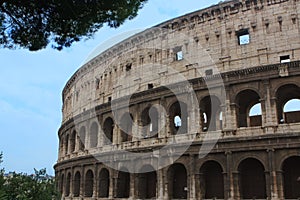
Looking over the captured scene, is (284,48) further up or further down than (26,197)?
further up

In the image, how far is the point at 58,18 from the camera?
9805 millimetres

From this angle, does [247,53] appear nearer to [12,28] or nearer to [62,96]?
[12,28]

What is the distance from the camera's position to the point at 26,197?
11.1 metres

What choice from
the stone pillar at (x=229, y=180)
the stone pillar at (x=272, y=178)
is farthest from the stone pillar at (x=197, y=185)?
the stone pillar at (x=272, y=178)

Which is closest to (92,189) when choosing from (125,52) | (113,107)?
(113,107)

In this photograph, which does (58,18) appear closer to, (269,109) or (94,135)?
(269,109)

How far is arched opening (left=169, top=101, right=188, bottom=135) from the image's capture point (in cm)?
2017

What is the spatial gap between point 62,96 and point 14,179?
25.8 metres

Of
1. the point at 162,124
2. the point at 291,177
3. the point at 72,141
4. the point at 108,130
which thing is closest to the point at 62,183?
the point at 72,141

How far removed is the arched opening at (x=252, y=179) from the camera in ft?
57.8

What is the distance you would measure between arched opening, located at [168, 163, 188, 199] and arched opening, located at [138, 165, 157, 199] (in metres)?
1.37

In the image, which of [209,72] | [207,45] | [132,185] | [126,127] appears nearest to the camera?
[209,72]

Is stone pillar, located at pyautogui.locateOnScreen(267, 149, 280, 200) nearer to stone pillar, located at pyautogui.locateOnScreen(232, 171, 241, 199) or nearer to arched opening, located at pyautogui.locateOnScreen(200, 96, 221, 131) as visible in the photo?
stone pillar, located at pyautogui.locateOnScreen(232, 171, 241, 199)

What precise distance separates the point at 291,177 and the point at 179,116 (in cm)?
750
